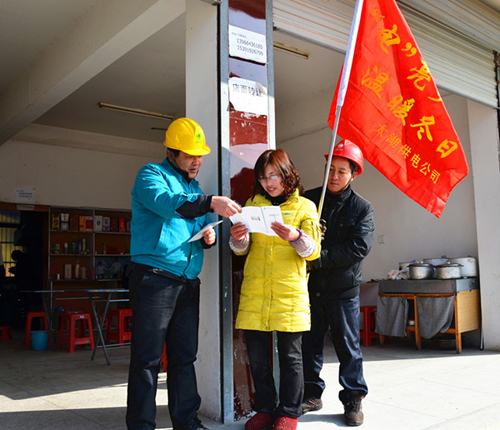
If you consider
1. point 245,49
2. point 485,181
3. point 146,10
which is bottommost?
point 485,181

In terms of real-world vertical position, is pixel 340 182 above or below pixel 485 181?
below

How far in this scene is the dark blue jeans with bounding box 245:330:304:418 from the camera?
2.54 metres

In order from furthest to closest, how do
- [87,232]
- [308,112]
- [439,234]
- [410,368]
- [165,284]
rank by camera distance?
[87,232] < [308,112] < [439,234] < [410,368] < [165,284]

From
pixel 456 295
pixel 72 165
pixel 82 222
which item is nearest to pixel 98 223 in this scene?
pixel 82 222

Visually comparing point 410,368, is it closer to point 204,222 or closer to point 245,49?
point 204,222

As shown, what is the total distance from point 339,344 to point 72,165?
739 cm

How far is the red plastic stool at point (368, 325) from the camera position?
20.0ft

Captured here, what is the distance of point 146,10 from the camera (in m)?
3.76

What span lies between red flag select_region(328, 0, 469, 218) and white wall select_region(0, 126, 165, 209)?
6.86 m

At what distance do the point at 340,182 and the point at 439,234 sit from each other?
3.68m

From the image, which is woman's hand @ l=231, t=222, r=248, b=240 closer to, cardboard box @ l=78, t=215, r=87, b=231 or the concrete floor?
the concrete floor

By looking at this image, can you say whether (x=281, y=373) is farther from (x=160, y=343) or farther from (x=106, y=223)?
(x=106, y=223)

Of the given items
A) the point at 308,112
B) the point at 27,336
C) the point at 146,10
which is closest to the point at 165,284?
the point at 146,10

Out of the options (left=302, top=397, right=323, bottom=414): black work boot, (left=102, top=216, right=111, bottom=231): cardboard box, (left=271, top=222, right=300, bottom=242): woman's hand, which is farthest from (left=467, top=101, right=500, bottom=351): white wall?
(left=102, top=216, right=111, bottom=231): cardboard box
